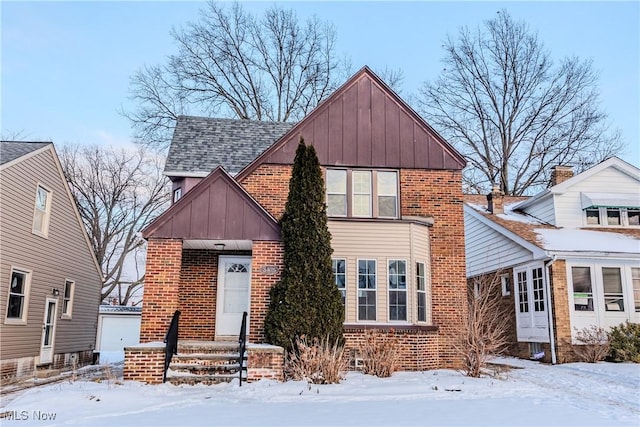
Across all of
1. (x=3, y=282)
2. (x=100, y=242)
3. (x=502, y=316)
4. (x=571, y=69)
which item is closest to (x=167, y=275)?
(x=3, y=282)

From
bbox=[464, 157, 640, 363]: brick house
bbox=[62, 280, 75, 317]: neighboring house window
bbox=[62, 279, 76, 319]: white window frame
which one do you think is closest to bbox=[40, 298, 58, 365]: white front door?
bbox=[62, 279, 76, 319]: white window frame

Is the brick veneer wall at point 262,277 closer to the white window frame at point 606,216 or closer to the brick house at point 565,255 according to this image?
the brick house at point 565,255

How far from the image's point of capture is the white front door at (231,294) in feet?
40.0

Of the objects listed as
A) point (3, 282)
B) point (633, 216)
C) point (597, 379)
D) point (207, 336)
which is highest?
point (633, 216)

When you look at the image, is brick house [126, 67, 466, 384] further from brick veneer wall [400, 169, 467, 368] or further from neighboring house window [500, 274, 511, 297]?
neighboring house window [500, 274, 511, 297]

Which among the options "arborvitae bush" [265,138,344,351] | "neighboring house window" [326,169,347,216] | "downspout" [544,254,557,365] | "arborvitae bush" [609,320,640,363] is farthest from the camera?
"downspout" [544,254,557,365]

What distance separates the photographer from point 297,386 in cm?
Answer: 869

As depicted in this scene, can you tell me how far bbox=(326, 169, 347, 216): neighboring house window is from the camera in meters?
12.9

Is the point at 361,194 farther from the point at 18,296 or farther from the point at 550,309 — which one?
the point at 18,296

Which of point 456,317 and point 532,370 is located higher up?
point 456,317

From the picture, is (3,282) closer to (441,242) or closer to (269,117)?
(441,242)

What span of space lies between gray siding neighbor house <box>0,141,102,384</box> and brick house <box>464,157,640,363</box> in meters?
14.2

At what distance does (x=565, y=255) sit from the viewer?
14445mm

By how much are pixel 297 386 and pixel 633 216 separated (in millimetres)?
14205
